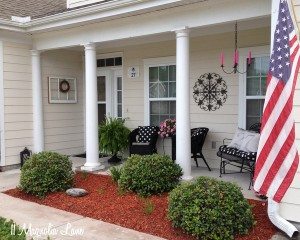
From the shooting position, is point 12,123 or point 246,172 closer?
point 246,172

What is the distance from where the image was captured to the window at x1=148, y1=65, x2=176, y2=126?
7.53m

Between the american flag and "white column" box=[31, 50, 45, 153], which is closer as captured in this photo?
the american flag

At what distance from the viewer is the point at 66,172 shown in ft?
18.5

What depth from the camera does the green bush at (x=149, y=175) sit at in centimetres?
506

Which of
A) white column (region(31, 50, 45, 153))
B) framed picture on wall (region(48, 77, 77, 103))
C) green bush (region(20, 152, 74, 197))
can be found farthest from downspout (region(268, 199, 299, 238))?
framed picture on wall (region(48, 77, 77, 103))

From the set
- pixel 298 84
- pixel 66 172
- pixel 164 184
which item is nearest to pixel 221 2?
pixel 298 84

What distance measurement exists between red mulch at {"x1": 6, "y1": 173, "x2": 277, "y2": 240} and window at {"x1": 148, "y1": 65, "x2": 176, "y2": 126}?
7.62ft

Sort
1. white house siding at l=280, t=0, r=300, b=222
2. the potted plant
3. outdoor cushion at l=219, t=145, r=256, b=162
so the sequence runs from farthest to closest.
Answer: the potted plant
outdoor cushion at l=219, t=145, r=256, b=162
white house siding at l=280, t=0, r=300, b=222

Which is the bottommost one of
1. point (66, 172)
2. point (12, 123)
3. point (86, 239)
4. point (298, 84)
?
point (86, 239)

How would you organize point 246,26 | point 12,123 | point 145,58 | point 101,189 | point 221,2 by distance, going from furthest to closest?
point 145,58 < point 12,123 < point 246,26 < point 101,189 < point 221,2

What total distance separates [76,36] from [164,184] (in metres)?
3.63

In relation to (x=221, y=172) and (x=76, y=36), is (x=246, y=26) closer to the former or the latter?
(x=221, y=172)

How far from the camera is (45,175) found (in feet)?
17.7

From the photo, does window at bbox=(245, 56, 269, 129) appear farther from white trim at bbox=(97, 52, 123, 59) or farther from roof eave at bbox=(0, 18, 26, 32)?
roof eave at bbox=(0, 18, 26, 32)
